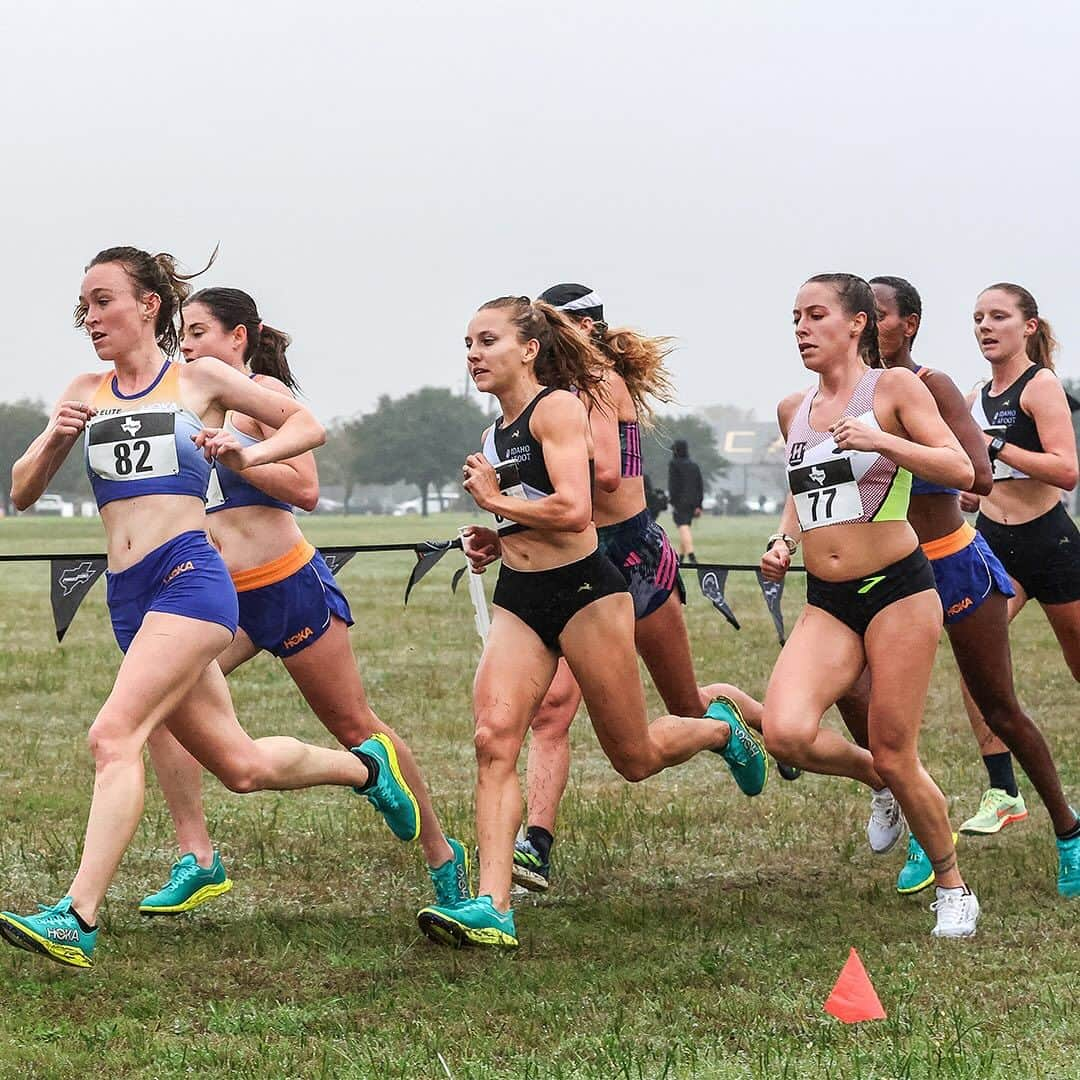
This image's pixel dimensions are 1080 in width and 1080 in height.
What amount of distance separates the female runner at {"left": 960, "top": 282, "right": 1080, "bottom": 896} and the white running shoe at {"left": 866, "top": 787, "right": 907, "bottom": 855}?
12.1 inches

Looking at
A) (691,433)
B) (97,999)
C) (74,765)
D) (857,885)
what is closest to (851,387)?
(857,885)

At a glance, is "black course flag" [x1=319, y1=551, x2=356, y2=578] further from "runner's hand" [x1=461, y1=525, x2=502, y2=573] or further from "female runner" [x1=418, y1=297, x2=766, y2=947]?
"female runner" [x1=418, y1=297, x2=766, y2=947]

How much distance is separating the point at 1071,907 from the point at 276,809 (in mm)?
3689

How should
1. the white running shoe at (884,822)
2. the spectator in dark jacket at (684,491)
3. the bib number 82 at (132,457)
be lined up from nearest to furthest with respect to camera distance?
the bib number 82 at (132,457) → the white running shoe at (884,822) → the spectator in dark jacket at (684,491)

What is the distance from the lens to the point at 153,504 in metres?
5.30

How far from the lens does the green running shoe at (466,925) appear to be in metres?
5.21

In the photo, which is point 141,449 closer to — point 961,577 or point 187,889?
point 187,889

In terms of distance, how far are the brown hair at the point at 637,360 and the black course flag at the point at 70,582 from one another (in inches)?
108

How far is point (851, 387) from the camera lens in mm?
5906

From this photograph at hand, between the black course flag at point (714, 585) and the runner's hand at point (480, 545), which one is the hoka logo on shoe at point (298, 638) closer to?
the runner's hand at point (480, 545)

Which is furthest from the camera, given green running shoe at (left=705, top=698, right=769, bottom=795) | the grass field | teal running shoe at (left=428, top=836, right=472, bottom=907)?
green running shoe at (left=705, top=698, right=769, bottom=795)

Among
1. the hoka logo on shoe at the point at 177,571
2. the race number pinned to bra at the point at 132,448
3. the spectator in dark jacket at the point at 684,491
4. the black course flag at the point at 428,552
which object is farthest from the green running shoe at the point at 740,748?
the spectator in dark jacket at the point at 684,491

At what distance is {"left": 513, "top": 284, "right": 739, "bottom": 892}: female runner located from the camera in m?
6.50

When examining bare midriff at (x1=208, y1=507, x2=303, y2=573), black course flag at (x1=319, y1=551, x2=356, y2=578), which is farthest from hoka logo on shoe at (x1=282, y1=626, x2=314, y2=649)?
black course flag at (x1=319, y1=551, x2=356, y2=578)
